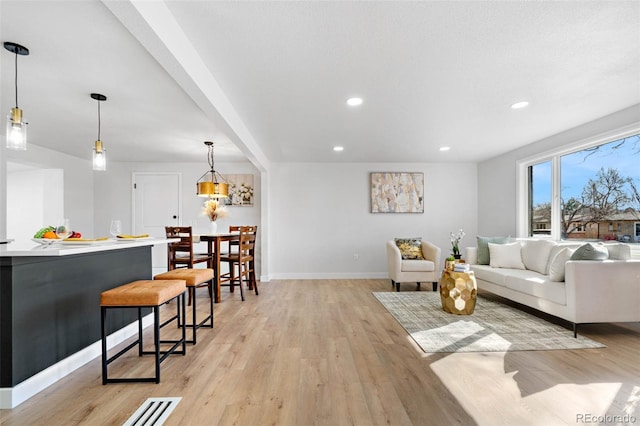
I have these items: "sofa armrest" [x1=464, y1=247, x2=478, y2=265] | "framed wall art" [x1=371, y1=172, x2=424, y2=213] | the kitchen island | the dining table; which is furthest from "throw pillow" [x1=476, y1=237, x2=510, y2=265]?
the kitchen island

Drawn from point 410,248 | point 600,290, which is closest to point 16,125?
Result: point 600,290

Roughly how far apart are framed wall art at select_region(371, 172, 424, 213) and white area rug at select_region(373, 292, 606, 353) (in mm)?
2505

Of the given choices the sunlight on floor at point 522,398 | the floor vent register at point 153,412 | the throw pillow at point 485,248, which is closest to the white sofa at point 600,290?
the sunlight on floor at point 522,398

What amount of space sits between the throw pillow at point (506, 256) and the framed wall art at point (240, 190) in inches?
177

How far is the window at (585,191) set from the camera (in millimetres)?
3646

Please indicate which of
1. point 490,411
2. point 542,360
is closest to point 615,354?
point 542,360

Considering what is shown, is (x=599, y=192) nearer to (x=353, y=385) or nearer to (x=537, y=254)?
(x=537, y=254)

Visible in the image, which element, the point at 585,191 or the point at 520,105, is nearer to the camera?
the point at 520,105

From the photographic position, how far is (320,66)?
8.04 feet

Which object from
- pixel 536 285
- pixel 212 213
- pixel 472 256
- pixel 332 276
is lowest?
pixel 332 276

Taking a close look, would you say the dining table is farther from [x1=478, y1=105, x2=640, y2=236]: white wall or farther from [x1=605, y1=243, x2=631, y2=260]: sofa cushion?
[x1=478, y1=105, x2=640, y2=236]: white wall

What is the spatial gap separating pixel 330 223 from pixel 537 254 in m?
3.49

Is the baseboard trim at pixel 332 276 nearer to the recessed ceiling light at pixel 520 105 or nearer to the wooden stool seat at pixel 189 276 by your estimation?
the wooden stool seat at pixel 189 276

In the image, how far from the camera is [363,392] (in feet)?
6.49
